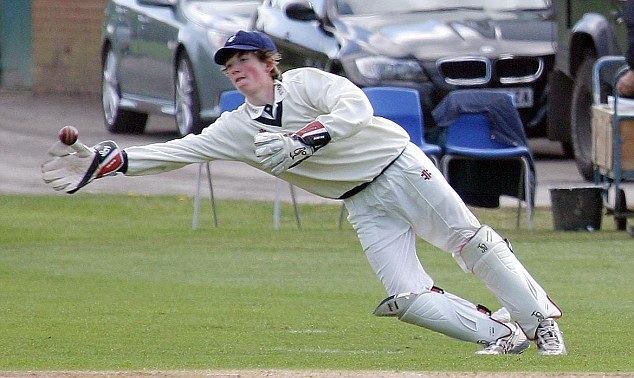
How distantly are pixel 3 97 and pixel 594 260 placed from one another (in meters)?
13.7

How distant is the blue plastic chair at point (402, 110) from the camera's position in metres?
13.2

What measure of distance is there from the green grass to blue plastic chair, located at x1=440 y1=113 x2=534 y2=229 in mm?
349

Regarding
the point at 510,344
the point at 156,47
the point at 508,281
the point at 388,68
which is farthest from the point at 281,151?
the point at 156,47

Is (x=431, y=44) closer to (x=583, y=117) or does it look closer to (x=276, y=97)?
(x=583, y=117)

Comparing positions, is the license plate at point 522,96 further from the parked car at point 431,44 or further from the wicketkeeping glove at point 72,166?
the wicketkeeping glove at point 72,166

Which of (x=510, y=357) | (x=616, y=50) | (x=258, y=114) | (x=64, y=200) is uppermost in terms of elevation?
(x=258, y=114)

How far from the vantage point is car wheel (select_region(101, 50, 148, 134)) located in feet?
64.5

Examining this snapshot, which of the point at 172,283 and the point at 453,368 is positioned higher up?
the point at 453,368

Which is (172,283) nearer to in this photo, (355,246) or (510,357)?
(355,246)

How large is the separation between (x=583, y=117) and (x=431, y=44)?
157 centimetres

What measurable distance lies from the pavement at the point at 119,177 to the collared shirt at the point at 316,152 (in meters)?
5.79

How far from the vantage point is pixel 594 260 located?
1131cm

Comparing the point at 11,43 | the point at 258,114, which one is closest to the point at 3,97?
the point at 11,43

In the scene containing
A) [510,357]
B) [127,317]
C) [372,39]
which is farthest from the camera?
[372,39]
